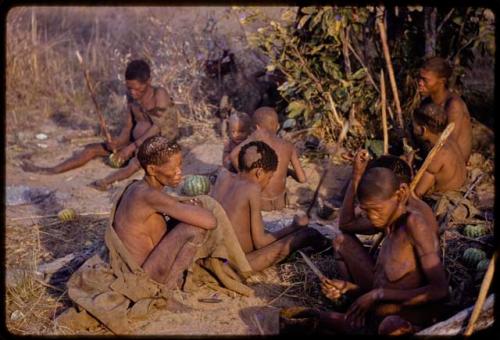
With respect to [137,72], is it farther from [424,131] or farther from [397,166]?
[397,166]

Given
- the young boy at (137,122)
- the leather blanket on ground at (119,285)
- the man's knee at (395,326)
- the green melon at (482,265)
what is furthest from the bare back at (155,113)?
the man's knee at (395,326)

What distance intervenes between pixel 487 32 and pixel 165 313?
4.45m

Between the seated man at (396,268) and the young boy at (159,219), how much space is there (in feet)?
3.11

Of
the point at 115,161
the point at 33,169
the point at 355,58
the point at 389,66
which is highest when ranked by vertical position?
the point at 389,66

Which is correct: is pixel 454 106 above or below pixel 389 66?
below

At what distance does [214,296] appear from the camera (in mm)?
4539

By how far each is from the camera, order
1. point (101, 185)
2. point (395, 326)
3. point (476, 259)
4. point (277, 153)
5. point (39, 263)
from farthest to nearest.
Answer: point (101, 185) < point (277, 153) < point (39, 263) < point (476, 259) < point (395, 326)

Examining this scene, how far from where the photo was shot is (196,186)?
6645 mm

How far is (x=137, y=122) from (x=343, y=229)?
Answer: 4.41m

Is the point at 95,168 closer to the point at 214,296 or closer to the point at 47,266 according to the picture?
the point at 47,266

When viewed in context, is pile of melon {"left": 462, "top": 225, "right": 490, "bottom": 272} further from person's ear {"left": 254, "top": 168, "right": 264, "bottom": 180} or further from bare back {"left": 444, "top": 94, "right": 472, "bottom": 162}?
bare back {"left": 444, "top": 94, "right": 472, "bottom": 162}

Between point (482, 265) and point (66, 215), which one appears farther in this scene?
point (66, 215)

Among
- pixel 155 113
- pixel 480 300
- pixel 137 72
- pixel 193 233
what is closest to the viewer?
pixel 480 300

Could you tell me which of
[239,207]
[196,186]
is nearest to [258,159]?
[239,207]
